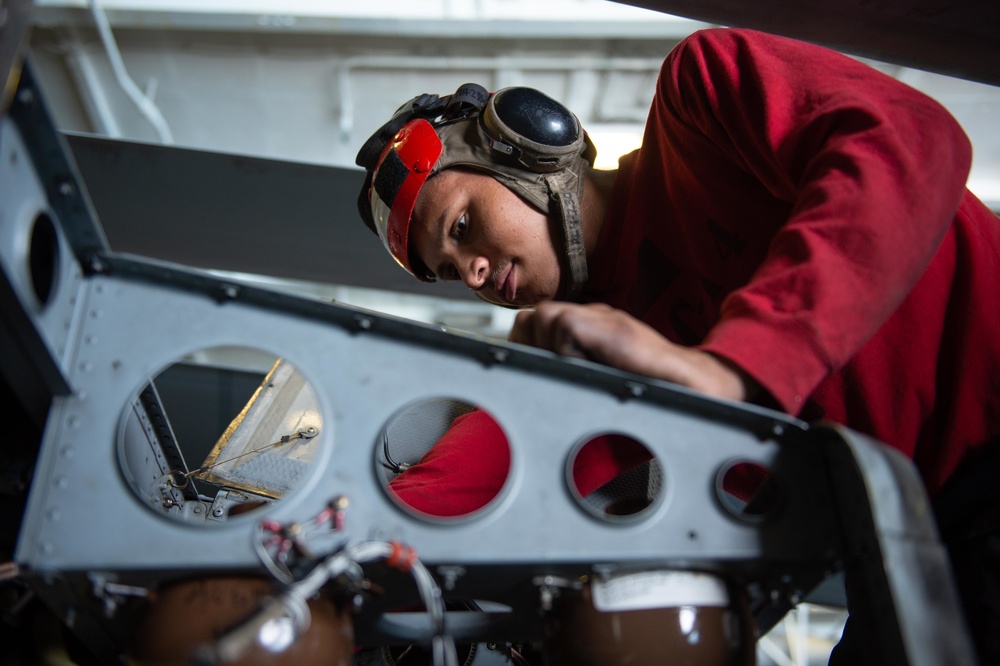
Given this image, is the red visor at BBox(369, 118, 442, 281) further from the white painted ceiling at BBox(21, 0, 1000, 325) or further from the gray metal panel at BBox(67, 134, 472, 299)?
the white painted ceiling at BBox(21, 0, 1000, 325)

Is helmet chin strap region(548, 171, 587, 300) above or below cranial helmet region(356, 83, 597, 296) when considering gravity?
below

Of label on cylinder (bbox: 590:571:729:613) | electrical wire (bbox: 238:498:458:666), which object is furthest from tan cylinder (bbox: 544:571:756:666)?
electrical wire (bbox: 238:498:458:666)

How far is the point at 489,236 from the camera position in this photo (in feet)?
4.88

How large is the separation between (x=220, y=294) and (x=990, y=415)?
0.96 metres

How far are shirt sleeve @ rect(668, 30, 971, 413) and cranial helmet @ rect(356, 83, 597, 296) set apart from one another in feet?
1.49

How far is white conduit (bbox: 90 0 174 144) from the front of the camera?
2.31 metres

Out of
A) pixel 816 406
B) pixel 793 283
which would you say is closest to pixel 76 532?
pixel 793 283

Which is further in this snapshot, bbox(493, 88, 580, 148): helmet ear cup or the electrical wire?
bbox(493, 88, 580, 148): helmet ear cup

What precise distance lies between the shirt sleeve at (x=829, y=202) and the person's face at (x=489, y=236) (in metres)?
0.51

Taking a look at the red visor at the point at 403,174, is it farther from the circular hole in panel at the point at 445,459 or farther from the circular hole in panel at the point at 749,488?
the circular hole in panel at the point at 749,488

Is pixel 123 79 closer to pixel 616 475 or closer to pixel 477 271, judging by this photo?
pixel 477 271

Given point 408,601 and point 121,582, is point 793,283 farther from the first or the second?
point 121,582

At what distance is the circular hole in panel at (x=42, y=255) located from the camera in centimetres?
81

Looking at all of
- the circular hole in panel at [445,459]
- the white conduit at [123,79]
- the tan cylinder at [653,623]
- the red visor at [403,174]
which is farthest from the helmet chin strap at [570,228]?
the white conduit at [123,79]
